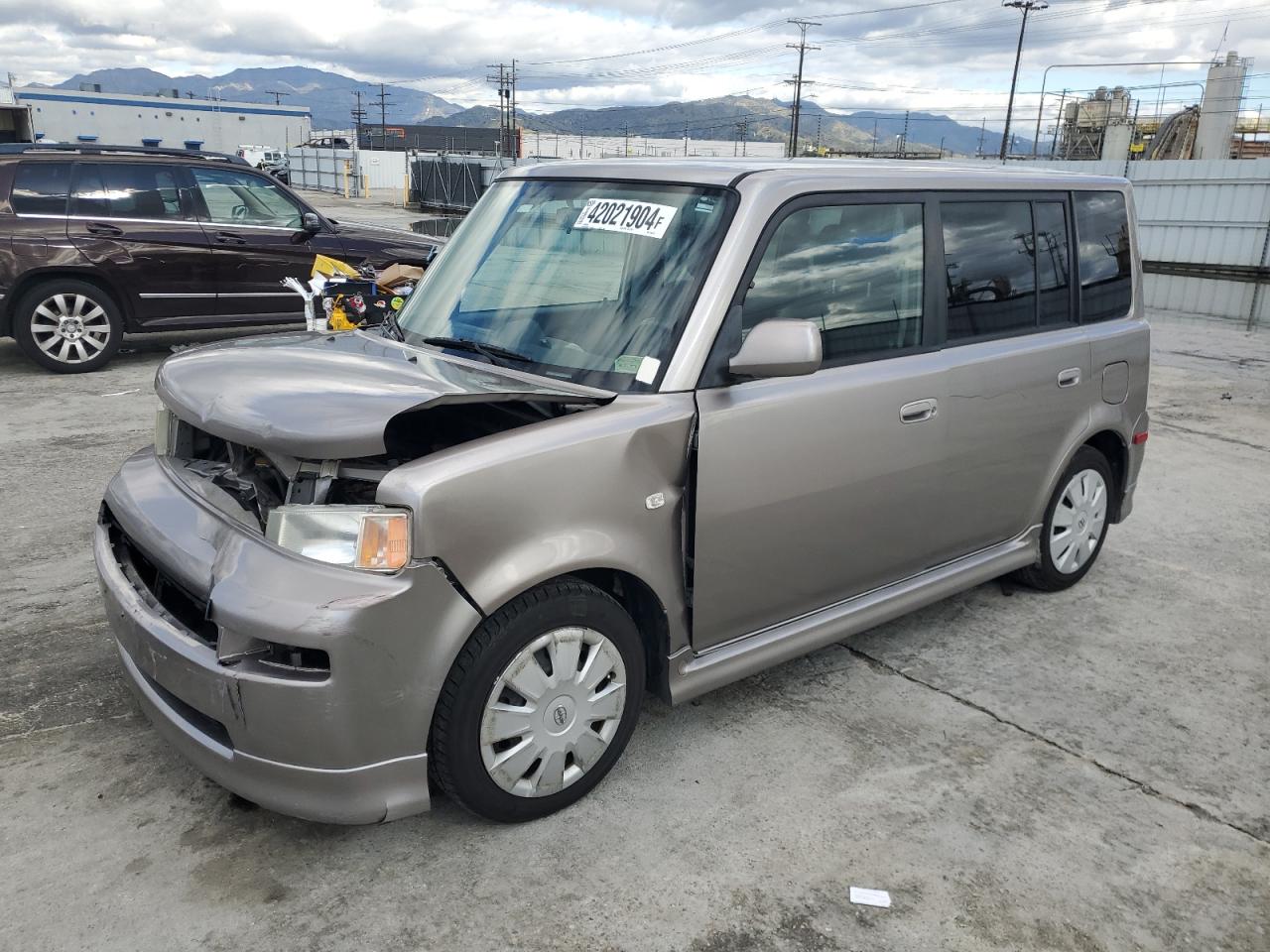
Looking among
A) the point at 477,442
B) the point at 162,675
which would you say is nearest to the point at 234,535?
the point at 162,675

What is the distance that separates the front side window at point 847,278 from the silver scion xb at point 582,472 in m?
0.01

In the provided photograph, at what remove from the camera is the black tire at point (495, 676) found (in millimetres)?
Result: 2562

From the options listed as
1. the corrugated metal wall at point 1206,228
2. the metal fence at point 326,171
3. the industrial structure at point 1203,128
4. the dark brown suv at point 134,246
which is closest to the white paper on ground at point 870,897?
the dark brown suv at point 134,246

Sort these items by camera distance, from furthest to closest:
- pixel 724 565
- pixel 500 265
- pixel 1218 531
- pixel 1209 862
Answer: pixel 1218 531, pixel 500 265, pixel 724 565, pixel 1209 862

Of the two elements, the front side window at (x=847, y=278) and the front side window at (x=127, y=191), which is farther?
the front side window at (x=127, y=191)

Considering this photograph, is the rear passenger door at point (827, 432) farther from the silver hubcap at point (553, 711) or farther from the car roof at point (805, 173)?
the silver hubcap at point (553, 711)

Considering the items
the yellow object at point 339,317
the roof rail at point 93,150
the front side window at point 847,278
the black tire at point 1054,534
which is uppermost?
the roof rail at point 93,150

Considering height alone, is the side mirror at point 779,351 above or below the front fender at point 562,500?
above

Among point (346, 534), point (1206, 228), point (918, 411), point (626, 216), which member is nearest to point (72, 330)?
point (626, 216)

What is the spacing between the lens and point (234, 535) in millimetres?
2584

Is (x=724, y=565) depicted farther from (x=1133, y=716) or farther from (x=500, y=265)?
(x=1133, y=716)

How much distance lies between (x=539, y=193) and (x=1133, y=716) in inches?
115

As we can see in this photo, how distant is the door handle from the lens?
3502 mm

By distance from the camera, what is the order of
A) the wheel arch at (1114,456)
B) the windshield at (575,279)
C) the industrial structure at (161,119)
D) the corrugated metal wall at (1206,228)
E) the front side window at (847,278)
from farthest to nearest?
the industrial structure at (161,119) → the corrugated metal wall at (1206,228) → the wheel arch at (1114,456) → the front side window at (847,278) → the windshield at (575,279)
